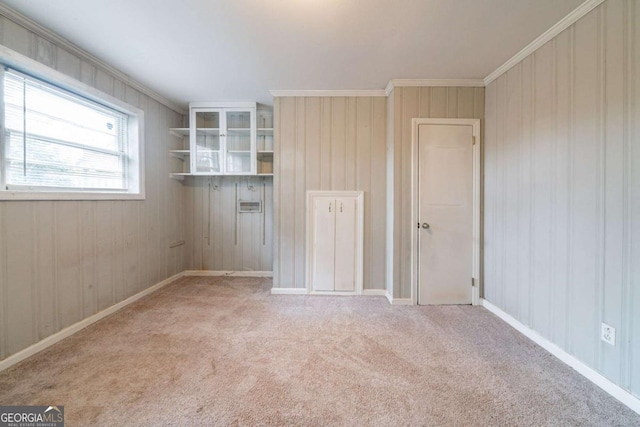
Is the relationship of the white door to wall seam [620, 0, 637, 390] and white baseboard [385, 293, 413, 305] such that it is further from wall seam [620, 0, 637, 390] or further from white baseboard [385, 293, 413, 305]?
wall seam [620, 0, 637, 390]

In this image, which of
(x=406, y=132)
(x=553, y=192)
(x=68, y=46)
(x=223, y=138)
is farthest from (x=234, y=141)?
(x=553, y=192)

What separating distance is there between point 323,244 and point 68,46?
119 inches

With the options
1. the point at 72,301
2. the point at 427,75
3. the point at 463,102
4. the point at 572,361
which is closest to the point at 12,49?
the point at 72,301

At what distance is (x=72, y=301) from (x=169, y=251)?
4.52 feet

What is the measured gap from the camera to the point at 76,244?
2266 mm

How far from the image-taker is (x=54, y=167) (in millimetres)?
2188

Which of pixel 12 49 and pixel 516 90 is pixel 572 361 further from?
pixel 12 49

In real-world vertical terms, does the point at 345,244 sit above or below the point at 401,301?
above

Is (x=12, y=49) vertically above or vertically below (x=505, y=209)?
above

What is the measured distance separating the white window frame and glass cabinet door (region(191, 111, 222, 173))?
2.10 ft

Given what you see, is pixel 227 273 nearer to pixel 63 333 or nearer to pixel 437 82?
pixel 63 333

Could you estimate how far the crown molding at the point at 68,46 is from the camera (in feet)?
5.86

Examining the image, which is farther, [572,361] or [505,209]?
[505,209]

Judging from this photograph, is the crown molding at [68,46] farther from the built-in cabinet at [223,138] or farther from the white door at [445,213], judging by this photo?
the white door at [445,213]
